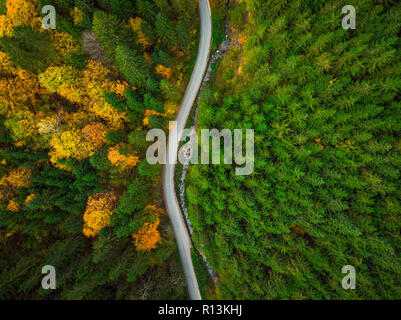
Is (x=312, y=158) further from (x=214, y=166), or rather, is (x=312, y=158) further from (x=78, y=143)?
(x=78, y=143)

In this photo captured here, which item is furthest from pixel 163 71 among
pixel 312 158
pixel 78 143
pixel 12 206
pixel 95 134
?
pixel 12 206

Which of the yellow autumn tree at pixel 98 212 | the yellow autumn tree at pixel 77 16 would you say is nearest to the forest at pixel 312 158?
the yellow autumn tree at pixel 98 212

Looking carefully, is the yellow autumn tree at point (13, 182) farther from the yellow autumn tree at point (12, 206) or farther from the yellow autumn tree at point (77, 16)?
the yellow autumn tree at point (77, 16)

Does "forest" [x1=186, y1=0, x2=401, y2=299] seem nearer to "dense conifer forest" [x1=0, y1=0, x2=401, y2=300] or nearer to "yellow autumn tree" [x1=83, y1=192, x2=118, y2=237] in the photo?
"dense conifer forest" [x1=0, y1=0, x2=401, y2=300]
